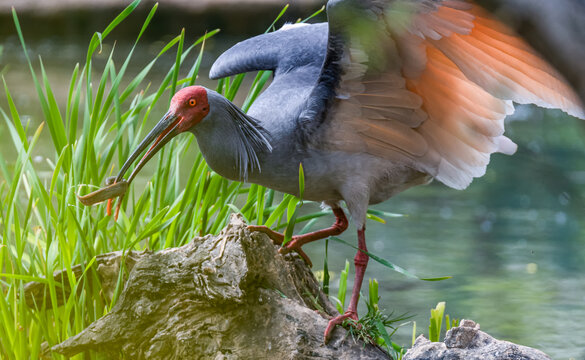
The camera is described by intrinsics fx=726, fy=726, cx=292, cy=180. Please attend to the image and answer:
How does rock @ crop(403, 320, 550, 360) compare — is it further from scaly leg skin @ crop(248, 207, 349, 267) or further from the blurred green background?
the blurred green background

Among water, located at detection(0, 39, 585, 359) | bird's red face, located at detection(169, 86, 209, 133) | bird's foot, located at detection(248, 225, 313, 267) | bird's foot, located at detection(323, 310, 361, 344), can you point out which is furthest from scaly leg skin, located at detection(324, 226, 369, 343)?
water, located at detection(0, 39, 585, 359)

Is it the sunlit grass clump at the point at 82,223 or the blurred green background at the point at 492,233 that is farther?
the blurred green background at the point at 492,233

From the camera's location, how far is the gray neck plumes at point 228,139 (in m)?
1.27

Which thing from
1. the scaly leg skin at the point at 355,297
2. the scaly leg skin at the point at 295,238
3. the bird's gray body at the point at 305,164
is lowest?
the scaly leg skin at the point at 355,297

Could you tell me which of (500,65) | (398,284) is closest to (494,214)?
(398,284)

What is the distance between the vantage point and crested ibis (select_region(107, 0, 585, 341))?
3.78ft

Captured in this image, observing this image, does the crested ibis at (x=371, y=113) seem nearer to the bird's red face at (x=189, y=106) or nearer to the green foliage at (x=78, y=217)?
the bird's red face at (x=189, y=106)

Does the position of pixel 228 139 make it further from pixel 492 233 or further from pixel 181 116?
pixel 492 233

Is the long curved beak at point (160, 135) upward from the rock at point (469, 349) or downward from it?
upward

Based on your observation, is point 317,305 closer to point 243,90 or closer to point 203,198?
point 203,198

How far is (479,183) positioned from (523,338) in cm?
193

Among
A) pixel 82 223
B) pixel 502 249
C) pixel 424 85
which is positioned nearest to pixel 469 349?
pixel 424 85

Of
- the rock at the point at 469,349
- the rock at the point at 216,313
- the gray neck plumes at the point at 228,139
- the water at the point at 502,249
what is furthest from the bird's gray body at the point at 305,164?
the water at the point at 502,249

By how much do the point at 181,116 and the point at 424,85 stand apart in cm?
44
